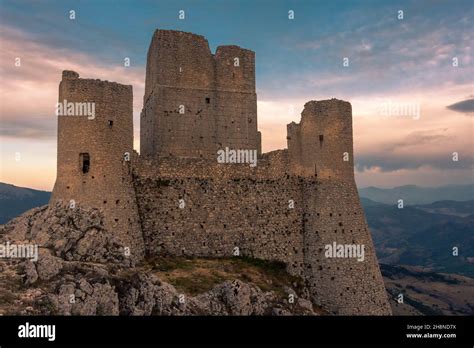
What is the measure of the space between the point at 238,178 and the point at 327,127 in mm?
7036

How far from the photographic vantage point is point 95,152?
84.5 feet

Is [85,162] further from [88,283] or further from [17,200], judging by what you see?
[17,200]

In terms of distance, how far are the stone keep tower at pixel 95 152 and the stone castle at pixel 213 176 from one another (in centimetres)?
6

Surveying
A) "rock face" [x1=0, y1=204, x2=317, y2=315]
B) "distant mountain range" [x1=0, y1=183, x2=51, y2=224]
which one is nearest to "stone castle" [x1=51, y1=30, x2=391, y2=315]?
"rock face" [x1=0, y1=204, x2=317, y2=315]

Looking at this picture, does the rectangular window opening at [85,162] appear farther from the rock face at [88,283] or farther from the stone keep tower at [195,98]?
the stone keep tower at [195,98]

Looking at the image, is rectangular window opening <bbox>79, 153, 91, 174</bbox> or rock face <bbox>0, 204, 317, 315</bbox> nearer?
rock face <bbox>0, 204, 317, 315</bbox>

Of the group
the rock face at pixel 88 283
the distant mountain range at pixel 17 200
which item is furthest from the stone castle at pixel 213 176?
the distant mountain range at pixel 17 200

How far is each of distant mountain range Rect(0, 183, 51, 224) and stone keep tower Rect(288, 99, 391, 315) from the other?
4723 inches

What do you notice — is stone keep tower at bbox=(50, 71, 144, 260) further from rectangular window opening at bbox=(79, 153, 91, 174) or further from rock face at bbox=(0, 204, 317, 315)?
rock face at bbox=(0, 204, 317, 315)

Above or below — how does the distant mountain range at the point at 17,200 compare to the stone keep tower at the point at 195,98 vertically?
below

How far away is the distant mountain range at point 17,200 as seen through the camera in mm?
137875

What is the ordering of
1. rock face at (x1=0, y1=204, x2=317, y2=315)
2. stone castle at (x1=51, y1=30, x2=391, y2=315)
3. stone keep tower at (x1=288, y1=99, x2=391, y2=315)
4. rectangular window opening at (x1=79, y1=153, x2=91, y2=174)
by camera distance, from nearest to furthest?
1. rock face at (x1=0, y1=204, x2=317, y2=315)
2. rectangular window opening at (x1=79, y1=153, x2=91, y2=174)
3. stone castle at (x1=51, y1=30, x2=391, y2=315)
4. stone keep tower at (x1=288, y1=99, x2=391, y2=315)

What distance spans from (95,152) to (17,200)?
447ft

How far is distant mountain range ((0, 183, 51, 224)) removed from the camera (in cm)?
13788
